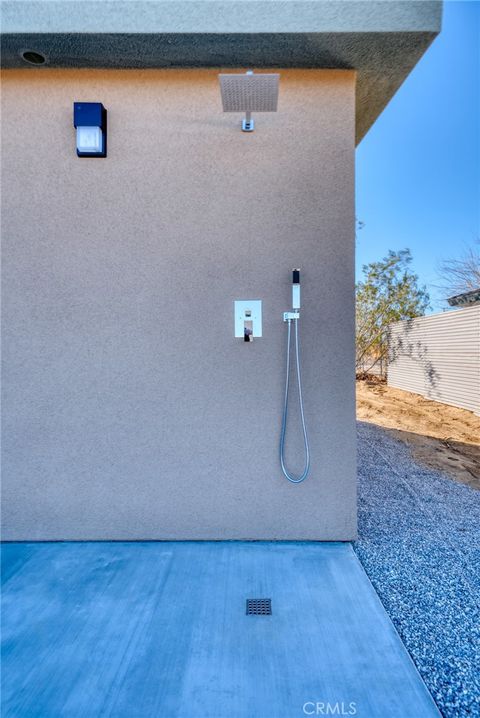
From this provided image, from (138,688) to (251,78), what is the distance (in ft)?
8.81

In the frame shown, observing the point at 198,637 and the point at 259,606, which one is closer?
the point at 198,637

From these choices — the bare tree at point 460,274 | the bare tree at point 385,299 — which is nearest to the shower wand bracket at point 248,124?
the bare tree at point 385,299

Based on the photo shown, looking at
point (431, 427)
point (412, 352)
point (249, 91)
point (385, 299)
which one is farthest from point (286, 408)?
point (385, 299)

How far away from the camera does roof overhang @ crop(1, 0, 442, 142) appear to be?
178 centimetres

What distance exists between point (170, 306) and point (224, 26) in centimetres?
153

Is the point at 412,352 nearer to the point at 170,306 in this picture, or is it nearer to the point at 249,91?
the point at 170,306

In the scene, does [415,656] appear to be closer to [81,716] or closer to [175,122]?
[81,716]

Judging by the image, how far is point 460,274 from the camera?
372 inches

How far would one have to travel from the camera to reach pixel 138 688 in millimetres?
1263

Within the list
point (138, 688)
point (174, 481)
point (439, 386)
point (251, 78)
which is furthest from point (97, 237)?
point (439, 386)

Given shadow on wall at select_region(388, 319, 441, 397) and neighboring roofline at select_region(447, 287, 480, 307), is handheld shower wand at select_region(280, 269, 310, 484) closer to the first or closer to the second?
shadow on wall at select_region(388, 319, 441, 397)

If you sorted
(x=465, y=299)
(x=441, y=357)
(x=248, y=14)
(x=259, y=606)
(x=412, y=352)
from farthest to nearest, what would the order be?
(x=465, y=299)
(x=412, y=352)
(x=441, y=357)
(x=248, y=14)
(x=259, y=606)

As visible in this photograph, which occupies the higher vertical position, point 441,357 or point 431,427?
point 441,357
